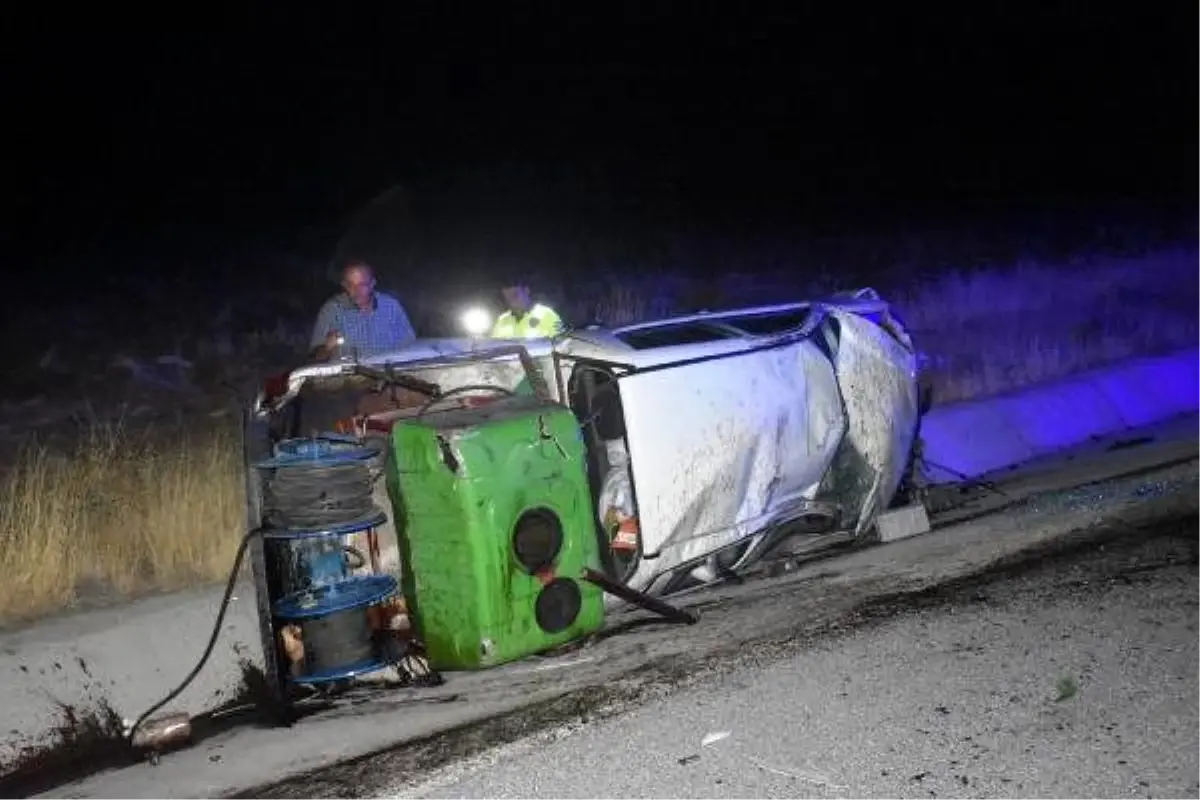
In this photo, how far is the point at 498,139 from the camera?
4278 centimetres

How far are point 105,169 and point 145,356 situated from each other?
72.9 ft

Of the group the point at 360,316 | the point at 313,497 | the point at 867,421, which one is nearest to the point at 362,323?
the point at 360,316

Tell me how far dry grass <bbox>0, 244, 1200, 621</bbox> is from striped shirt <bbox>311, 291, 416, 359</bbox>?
1.06 meters

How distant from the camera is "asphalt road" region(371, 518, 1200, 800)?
147 inches

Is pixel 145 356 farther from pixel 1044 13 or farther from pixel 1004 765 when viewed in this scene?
pixel 1044 13

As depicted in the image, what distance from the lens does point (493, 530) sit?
4902 mm

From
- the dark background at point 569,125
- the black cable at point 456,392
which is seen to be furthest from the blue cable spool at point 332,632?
the dark background at point 569,125

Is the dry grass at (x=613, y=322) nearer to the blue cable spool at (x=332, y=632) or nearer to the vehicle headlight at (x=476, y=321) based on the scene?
the blue cable spool at (x=332, y=632)

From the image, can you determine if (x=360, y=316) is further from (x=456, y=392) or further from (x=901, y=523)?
(x=901, y=523)

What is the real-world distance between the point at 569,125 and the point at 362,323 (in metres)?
39.4

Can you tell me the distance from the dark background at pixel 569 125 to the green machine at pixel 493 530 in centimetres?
1453

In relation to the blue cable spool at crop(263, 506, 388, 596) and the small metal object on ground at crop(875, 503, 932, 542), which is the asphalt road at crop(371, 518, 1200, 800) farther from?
the small metal object on ground at crop(875, 503, 932, 542)

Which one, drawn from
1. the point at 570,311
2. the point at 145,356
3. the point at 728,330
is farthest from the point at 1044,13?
the point at 728,330

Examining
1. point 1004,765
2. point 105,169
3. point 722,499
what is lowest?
point 1004,765
